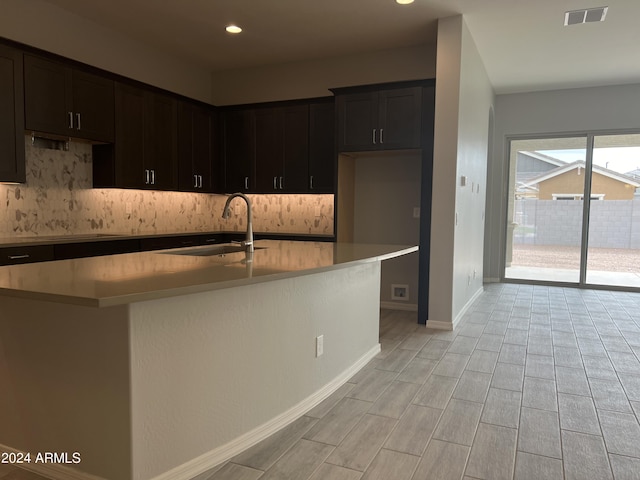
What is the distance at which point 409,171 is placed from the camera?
211 inches

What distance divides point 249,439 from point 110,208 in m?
3.65

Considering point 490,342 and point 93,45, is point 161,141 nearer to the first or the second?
point 93,45

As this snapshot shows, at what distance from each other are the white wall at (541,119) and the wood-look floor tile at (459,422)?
5209mm

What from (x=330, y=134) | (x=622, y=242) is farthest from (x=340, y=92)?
(x=622, y=242)

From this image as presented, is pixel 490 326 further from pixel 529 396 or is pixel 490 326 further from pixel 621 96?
pixel 621 96

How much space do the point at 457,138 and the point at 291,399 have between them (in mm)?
2974

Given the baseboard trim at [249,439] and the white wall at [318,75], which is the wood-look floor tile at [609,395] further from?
the white wall at [318,75]

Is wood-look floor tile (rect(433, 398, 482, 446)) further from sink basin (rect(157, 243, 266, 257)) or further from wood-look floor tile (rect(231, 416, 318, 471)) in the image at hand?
sink basin (rect(157, 243, 266, 257))

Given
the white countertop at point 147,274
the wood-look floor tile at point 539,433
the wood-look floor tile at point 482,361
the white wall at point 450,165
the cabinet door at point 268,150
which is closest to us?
the white countertop at point 147,274

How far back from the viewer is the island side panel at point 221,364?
1.85 m

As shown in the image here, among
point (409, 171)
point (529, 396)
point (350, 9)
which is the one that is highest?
point (350, 9)

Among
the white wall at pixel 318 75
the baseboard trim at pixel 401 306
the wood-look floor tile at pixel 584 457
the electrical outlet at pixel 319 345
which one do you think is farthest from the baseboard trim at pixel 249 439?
the white wall at pixel 318 75

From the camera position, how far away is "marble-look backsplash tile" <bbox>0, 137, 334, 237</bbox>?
429 cm

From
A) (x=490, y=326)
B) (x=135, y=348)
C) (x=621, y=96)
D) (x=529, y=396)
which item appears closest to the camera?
(x=135, y=348)
